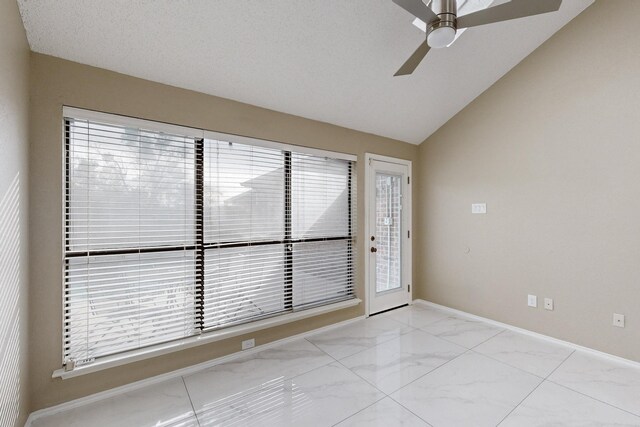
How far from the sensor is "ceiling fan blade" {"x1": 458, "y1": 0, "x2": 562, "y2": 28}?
149cm

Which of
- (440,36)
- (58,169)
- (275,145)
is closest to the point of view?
(440,36)

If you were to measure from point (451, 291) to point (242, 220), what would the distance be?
9.66 feet

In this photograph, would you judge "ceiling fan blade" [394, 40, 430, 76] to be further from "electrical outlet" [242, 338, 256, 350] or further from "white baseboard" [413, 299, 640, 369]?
"white baseboard" [413, 299, 640, 369]

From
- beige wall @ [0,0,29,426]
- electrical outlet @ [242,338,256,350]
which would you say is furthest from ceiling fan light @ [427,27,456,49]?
electrical outlet @ [242,338,256,350]

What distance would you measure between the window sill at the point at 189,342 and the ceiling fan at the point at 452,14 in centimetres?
261

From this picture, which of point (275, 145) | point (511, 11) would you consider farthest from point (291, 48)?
point (511, 11)

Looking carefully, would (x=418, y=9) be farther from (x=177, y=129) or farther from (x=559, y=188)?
(x=559, y=188)

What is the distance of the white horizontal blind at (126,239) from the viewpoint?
1956 mm

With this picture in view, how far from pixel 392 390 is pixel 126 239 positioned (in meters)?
2.32

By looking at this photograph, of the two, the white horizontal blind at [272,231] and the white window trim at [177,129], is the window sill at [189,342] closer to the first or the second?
the white horizontal blind at [272,231]

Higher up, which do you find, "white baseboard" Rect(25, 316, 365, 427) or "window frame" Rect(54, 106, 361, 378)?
"window frame" Rect(54, 106, 361, 378)

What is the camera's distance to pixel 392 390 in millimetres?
2121

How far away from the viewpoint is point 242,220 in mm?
2639

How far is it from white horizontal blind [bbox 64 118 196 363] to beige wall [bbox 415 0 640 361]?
3264mm
